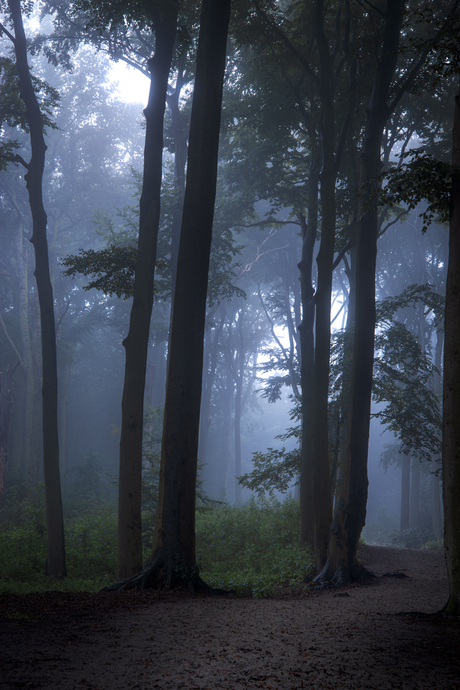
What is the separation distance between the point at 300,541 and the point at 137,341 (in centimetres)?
700

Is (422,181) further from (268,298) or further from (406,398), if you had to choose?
(268,298)

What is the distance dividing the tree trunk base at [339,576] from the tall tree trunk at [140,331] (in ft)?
10.6

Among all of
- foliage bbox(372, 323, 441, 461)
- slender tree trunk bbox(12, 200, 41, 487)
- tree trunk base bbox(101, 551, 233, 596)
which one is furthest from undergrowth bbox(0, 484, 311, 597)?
slender tree trunk bbox(12, 200, 41, 487)

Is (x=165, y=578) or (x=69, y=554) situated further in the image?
(x=69, y=554)

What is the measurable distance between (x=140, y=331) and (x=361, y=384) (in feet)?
13.5

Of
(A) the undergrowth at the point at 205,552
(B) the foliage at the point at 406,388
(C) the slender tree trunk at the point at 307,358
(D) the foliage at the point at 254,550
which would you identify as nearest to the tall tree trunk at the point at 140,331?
(A) the undergrowth at the point at 205,552

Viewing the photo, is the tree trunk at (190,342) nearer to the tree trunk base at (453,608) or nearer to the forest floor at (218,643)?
the forest floor at (218,643)

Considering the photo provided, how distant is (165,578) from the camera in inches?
243

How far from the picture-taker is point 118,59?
13.4m

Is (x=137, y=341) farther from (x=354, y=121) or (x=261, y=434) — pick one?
(x=261, y=434)

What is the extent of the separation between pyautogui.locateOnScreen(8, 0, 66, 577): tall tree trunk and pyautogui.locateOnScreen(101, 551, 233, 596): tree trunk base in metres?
3.65

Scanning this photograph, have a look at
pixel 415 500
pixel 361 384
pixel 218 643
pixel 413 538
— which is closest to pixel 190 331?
pixel 361 384

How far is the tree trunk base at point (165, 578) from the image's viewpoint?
6.11 m

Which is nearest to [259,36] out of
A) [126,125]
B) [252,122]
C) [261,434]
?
[252,122]
